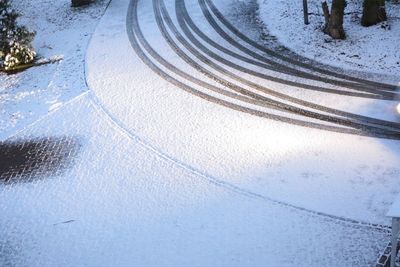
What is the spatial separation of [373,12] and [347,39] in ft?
4.56

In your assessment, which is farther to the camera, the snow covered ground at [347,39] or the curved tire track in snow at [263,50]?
the snow covered ground at [347,39]

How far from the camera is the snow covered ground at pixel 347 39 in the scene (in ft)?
52.0

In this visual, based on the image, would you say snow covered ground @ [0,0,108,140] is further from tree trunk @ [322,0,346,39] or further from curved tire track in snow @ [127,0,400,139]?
tree trunk @ [322,0,346,39]

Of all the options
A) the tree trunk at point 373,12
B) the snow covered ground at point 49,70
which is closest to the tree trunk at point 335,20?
the tree trunk at point 373,12

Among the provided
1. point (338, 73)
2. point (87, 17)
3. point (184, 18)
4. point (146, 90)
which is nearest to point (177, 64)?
point (146, 90)

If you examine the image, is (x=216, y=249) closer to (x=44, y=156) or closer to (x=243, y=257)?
(x=243, y=257)

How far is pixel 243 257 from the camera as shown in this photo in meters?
10.0

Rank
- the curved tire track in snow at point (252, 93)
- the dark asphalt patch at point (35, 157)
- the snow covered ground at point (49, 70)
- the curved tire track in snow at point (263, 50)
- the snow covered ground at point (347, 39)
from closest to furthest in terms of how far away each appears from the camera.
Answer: the curved tire track in snow at point (252, 93) → the dark asphalt patch at point (35, 157) → the curved tire track in snow at point (263, 50) → the snow covered ground at point (347, 39) → the snow covered ground at point (49, 70)

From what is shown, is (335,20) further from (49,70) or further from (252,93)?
(49,70)

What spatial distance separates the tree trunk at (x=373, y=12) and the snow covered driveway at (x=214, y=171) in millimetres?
3475

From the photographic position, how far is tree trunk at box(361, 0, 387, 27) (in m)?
17.2

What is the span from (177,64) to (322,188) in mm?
8045

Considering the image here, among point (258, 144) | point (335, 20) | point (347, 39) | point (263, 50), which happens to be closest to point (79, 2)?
point (263, 50)

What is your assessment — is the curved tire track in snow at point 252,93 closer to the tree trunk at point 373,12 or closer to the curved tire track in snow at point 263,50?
the curved tire track in snow at point 263,50
